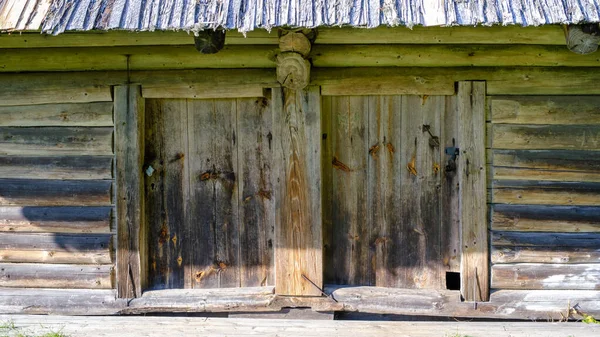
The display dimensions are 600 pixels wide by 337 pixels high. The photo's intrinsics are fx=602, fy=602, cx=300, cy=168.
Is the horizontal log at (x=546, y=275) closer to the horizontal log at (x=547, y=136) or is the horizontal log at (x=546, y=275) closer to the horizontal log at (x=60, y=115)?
the horizontal log at (x=547, y=136)

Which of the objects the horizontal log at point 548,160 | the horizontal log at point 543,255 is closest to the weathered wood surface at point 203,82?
the horizontal log at point 548,160

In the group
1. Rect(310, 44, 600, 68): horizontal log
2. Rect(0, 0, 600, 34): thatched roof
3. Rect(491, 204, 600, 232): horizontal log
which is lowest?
Rect(491, 204, 600, 232): horizontal log

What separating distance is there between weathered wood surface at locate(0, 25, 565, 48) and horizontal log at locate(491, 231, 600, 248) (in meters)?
1.41

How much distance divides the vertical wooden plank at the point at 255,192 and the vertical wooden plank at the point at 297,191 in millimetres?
159

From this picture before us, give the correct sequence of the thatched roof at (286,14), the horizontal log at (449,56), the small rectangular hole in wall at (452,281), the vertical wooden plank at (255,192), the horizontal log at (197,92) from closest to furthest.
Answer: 1. the thatched roof at (286,14)
2. the horizontal log at (449,56)
3. the horizontal log at (197,92)
4. the vertical wooden plank at (255,192)
5. the small rectangular hole in wall at (452,281)

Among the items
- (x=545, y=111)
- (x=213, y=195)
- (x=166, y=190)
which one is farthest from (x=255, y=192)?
(x=545, y=111)

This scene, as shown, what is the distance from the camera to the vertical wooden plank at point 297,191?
4.44m

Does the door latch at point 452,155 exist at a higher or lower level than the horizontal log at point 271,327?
higher

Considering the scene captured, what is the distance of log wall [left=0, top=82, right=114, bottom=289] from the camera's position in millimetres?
4559

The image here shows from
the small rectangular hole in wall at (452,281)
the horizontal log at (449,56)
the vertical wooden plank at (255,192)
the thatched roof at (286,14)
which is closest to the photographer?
the thatched roof at (286,14)

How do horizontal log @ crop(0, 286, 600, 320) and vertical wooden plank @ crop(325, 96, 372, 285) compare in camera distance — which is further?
vertical wooden plank @ crop(325, 96, 372, 285)

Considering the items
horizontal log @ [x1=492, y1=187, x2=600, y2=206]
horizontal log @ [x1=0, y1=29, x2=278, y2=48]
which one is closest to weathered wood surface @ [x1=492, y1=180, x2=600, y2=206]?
horizontal log @ [x1=492, y1=187, x2=600, y2=206]

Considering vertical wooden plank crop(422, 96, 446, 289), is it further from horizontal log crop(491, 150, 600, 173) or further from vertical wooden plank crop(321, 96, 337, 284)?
vertical wooden plank crop(321, 96, 337, 284)

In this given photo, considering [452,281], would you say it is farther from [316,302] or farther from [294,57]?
[294,57]
